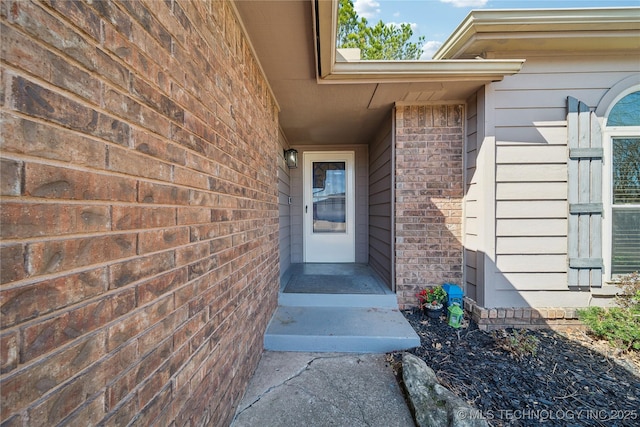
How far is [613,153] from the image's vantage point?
2543 mm

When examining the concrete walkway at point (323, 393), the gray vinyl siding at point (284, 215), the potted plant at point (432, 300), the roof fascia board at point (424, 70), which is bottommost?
the concrete walkway at point (323, 393)

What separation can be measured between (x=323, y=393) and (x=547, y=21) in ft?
11.8

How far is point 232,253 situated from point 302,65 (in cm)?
167

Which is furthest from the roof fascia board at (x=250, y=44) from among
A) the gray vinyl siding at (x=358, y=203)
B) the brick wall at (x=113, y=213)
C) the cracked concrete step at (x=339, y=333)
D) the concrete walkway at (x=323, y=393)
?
the concrete walkway at (x=323, y=393)

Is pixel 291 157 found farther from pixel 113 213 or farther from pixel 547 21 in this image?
pixel 113 213

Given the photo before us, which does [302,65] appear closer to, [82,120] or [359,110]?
[359,110]

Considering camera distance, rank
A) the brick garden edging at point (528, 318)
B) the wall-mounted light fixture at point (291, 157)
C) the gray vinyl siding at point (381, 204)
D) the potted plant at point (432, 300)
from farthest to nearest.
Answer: the wall-mounted light fixture at point (291, 157)
the gray vinyl siding at point (381, 204)
the potted plant at point (432, 300)
the brick garden edging at point (528, 318)

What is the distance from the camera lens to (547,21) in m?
2.27

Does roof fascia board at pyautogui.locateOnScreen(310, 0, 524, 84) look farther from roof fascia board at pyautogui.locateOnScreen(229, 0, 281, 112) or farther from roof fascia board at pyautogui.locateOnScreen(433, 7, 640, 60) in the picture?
roof fascia board at pyautogui.locateOnScreen(229, 0, 281, 112)

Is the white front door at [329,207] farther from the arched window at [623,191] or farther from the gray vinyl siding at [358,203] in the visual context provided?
the arched window at [623,191]

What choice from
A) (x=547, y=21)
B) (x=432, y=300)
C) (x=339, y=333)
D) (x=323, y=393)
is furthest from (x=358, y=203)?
(x=323, y=393)

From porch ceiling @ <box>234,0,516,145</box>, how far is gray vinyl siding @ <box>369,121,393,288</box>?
32 cm

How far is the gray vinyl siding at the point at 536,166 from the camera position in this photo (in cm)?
253

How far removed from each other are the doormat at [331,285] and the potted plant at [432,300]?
44 centimetres
